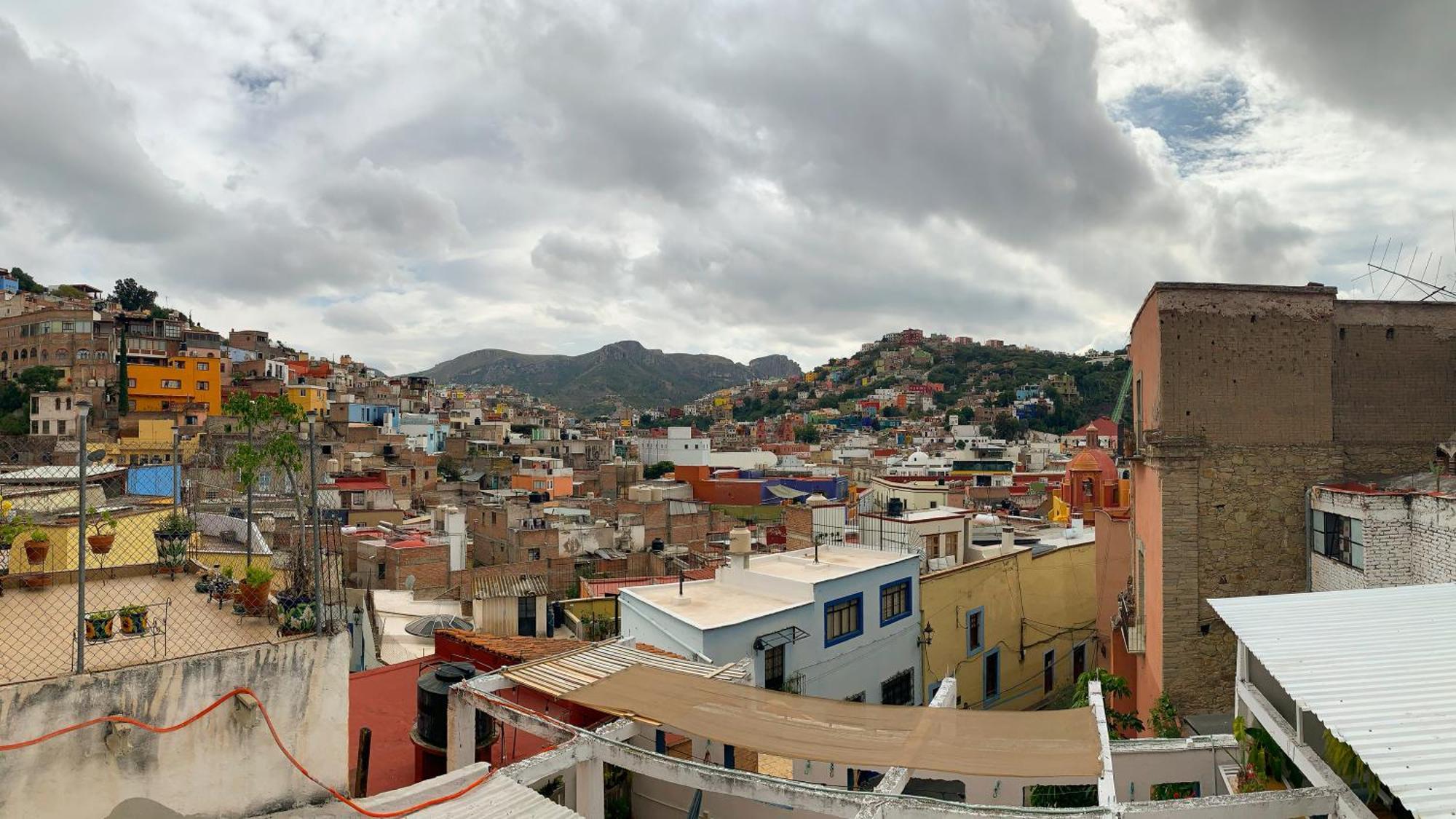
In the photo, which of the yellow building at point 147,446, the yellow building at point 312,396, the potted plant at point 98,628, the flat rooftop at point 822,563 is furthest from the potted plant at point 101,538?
the yellow building at point 312,396

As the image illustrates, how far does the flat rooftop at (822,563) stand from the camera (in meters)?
15.4

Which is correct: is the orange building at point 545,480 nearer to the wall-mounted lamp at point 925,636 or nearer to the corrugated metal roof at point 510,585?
the corrugated metal roof at point 510,585

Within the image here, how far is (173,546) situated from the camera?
328 inches

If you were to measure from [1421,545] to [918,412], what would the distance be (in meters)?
114

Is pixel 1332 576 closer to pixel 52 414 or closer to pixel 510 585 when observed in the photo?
pixel 510 585

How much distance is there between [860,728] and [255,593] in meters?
5.25

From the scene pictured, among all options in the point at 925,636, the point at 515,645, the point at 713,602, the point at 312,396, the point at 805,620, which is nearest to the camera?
the point at 515,645

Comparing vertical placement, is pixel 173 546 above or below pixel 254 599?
above

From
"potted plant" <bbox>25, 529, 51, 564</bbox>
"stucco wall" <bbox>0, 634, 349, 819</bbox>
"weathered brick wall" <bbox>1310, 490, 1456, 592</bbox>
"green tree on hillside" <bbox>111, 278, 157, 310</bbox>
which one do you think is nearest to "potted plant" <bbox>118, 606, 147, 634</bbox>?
"stucco wall" <bbox>0, 634, 349, 819</bbox>

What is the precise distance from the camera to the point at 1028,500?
150 feet

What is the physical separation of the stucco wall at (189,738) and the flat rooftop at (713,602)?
7.26 meters

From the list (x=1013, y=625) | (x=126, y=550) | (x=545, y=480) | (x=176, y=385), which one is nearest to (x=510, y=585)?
(x=126, y=550)

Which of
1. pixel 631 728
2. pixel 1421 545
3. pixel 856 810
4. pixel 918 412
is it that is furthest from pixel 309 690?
pixel 918 412

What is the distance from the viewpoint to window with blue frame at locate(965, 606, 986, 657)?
18.4 metres
